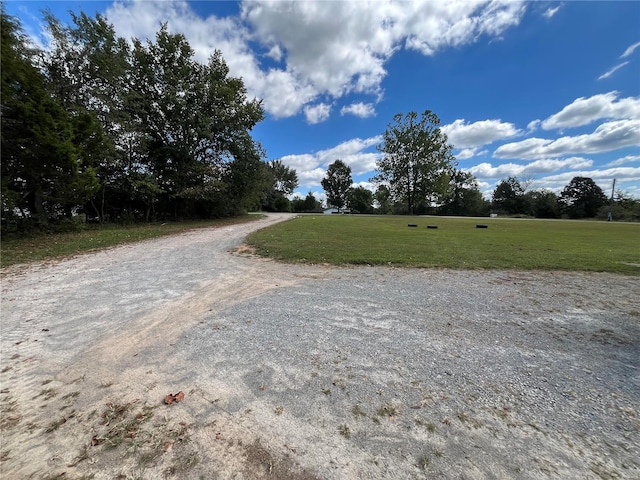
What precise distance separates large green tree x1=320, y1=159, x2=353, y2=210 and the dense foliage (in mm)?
52685

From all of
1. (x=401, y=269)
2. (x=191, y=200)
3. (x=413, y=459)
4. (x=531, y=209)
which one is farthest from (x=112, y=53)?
(x=531, y=209)

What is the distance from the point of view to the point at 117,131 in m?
17.2

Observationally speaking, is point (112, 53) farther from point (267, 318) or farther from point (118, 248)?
point (267, 318)

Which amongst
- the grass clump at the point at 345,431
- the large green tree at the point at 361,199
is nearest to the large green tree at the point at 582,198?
the large green tree at the point at 361,199

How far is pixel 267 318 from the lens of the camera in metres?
4.03

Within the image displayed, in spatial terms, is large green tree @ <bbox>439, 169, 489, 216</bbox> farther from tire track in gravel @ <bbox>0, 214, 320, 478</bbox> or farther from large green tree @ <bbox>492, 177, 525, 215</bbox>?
tire track in gravel @ <bbox>0, 214, 320, 478</bbox>

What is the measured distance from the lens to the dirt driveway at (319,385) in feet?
5.89

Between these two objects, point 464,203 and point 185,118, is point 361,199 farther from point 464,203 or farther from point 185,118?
point 185,118

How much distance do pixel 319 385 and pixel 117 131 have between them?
20.9m

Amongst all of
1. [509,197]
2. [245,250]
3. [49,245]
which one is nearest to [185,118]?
[49,245]

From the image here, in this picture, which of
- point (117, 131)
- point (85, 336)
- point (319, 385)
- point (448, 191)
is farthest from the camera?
point (448, 191)

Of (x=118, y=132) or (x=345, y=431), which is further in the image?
(x=118, y=132)

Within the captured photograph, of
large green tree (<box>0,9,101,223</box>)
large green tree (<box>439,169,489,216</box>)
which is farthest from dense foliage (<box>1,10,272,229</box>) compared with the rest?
large green tree (<box>439,169,489,216</box>)

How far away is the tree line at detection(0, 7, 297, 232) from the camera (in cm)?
1042
